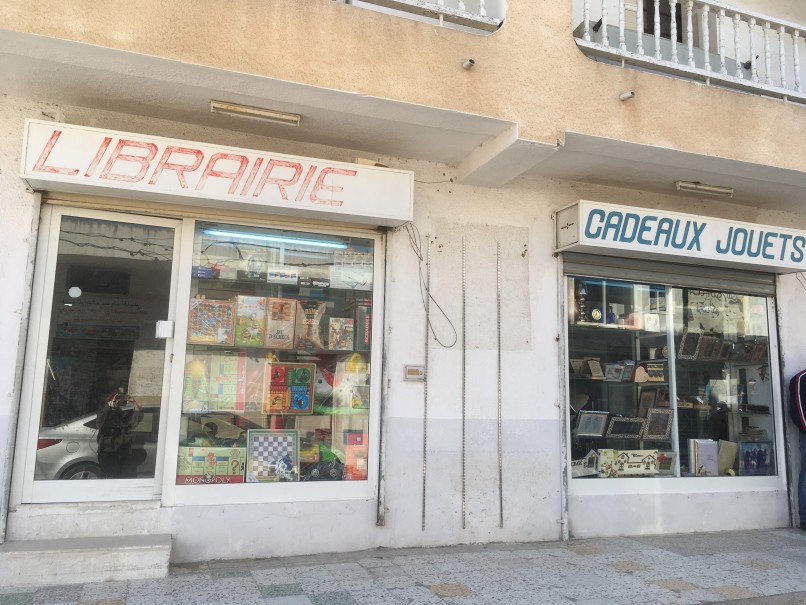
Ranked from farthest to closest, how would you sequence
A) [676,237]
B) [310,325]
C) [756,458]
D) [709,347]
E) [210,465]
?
1. [709,347]
2. [756,458]
3. [676,237]
4. [310,325]
5. [210,465]

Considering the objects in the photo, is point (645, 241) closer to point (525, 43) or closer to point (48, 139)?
point (525, 43)

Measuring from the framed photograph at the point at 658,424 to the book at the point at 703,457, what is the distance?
0.32 metres

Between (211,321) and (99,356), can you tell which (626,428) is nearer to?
(211,321)

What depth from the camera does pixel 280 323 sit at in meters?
5.82

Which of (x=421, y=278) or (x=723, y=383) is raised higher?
(x=421, y=278)

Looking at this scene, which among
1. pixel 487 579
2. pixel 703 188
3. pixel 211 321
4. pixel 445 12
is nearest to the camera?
pixel 487 579

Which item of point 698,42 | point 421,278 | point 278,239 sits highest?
point 698,42

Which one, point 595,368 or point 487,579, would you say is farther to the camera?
point 595,368

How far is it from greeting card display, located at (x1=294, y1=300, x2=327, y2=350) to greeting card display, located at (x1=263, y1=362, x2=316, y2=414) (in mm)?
193

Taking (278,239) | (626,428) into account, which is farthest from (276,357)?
(626,428)

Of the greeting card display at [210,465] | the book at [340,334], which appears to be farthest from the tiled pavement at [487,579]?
the book at [340,334]

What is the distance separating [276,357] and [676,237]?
4.10m

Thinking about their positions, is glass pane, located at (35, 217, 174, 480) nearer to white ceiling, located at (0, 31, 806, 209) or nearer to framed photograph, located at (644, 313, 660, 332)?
white ceiling, located at (0, 31, 806, 209)

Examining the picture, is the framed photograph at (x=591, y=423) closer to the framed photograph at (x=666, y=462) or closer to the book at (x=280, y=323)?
the framed photograph at (x=666, y=462)
